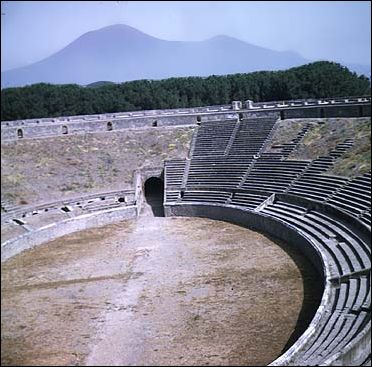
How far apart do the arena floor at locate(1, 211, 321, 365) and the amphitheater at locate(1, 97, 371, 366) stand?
0.08m

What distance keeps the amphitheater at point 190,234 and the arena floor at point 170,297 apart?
80mm

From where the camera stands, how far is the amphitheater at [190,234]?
8.44 meters

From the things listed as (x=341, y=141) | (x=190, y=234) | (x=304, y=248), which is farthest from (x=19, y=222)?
(x=341, y=141)

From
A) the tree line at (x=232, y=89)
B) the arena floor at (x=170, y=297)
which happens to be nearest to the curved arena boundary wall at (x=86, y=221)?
the arena floor at (x=170, y=297)

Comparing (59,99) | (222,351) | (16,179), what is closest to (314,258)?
(222,351)

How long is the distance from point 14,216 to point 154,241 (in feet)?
60.0

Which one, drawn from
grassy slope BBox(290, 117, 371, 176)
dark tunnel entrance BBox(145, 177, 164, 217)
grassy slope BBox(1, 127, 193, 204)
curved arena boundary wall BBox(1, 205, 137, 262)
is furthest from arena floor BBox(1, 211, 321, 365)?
grassy slope BBox(290, 117, 371, 176)

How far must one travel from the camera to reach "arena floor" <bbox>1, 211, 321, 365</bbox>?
1139cm

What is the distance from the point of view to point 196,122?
36.4 meters

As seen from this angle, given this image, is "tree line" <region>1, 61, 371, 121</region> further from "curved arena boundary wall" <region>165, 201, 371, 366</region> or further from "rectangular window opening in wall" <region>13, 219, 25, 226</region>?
"rectangular window opening in wall" <region>13, 219, 25, 226</region>

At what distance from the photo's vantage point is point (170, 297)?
1739cm

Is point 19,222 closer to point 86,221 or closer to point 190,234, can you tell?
point 190,234

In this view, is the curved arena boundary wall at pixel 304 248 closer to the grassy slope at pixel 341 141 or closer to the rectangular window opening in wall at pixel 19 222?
the grassy slope at pixel 341 141

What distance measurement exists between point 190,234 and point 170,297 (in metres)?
7.94
